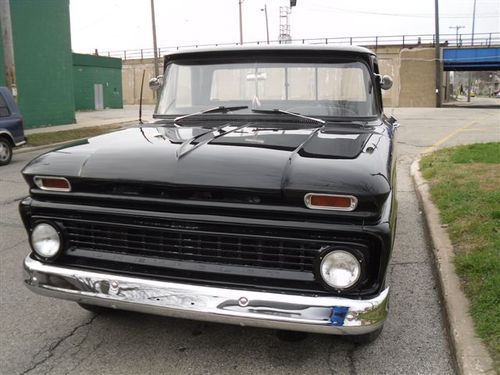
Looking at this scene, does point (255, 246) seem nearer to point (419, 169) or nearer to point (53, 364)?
point (53, 364)

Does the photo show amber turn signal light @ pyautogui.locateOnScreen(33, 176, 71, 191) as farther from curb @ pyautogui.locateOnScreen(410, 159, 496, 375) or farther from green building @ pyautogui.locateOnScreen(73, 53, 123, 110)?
green building @ pyautogui.locateOnScreen(73, 53, 123, 110)

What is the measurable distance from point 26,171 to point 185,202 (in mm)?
976

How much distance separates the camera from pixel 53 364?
Answer: 303 cm

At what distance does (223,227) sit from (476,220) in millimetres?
3556

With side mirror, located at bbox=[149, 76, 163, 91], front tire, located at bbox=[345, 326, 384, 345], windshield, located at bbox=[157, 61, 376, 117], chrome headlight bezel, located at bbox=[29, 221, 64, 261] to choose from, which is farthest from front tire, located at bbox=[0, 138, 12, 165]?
front tire, located at bbox=[345, 326, 384, 345]

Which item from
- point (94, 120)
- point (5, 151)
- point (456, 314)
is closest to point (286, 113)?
point (456, 314)

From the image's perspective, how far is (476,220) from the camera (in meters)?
5.14

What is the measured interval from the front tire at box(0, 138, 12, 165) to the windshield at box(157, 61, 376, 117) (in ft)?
28.7

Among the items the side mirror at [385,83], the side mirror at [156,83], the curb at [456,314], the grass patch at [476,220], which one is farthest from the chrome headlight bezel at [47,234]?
the side mirror at [385,83]

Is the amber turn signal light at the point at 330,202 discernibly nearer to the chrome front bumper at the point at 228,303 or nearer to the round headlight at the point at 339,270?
the round headlight at the point at 339,270

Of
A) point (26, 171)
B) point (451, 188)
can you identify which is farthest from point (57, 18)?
point (26, 171)

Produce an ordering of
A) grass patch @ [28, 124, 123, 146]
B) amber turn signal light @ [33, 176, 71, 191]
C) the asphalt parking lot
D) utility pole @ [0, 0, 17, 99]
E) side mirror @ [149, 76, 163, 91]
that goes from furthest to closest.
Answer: grass patch @ [28, 124, 123, 146], utility pole @ [0, 0, 17, 99], side mirror @ [149, 76, 163, 91], the asphalt parking lot, amber turn signal light @ [33, 176, 71, 191]

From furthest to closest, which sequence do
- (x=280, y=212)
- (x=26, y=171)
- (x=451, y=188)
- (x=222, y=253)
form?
1. (x=451, y=188)
2. (x=26, y=171)
3. (x=222, y=253)
4. (x=280, y=212)

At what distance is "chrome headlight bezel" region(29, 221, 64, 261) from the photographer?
2.81 metres
